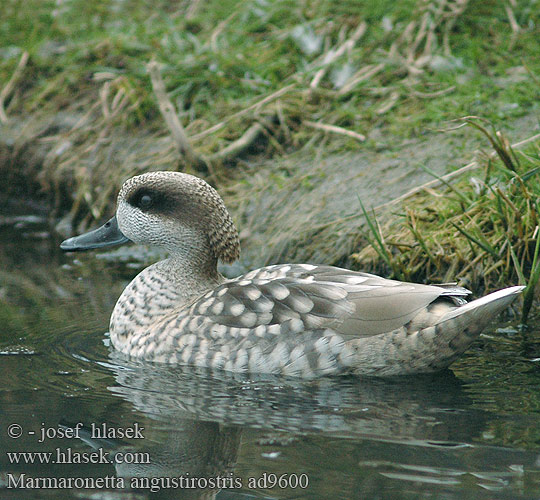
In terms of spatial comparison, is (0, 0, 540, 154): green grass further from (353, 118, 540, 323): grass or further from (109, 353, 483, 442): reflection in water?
(109, 353, 483, 442): reflection in water

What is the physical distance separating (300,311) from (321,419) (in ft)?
2.72

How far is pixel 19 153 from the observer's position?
9289 mm

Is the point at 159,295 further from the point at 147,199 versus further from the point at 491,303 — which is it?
the point at 491,303

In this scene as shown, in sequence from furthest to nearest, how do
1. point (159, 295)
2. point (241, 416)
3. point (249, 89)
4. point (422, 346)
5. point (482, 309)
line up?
point (249, 89) → point (159, 295) → point (422, 346) → point (482, 309) → point (241, 416)

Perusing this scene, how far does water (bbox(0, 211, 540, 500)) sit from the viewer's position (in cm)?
375

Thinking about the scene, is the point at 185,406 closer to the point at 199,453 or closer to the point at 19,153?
the point at 199,453

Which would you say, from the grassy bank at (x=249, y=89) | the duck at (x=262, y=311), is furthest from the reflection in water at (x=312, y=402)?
the grassy bank at (x=249, y=89)

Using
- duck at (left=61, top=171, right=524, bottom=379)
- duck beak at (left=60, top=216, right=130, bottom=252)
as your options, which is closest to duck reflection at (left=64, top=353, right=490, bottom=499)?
duck at (left=61, top=171, right=524, bottom=379)

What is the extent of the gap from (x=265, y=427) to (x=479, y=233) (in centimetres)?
220

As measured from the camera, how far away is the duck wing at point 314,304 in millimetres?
4949

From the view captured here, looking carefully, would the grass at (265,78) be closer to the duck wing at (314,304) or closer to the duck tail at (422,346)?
the duck wing at (314,304)

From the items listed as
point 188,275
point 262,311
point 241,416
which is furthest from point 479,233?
point 241,416

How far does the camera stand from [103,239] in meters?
6.02

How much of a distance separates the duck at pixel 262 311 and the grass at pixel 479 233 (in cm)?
79
